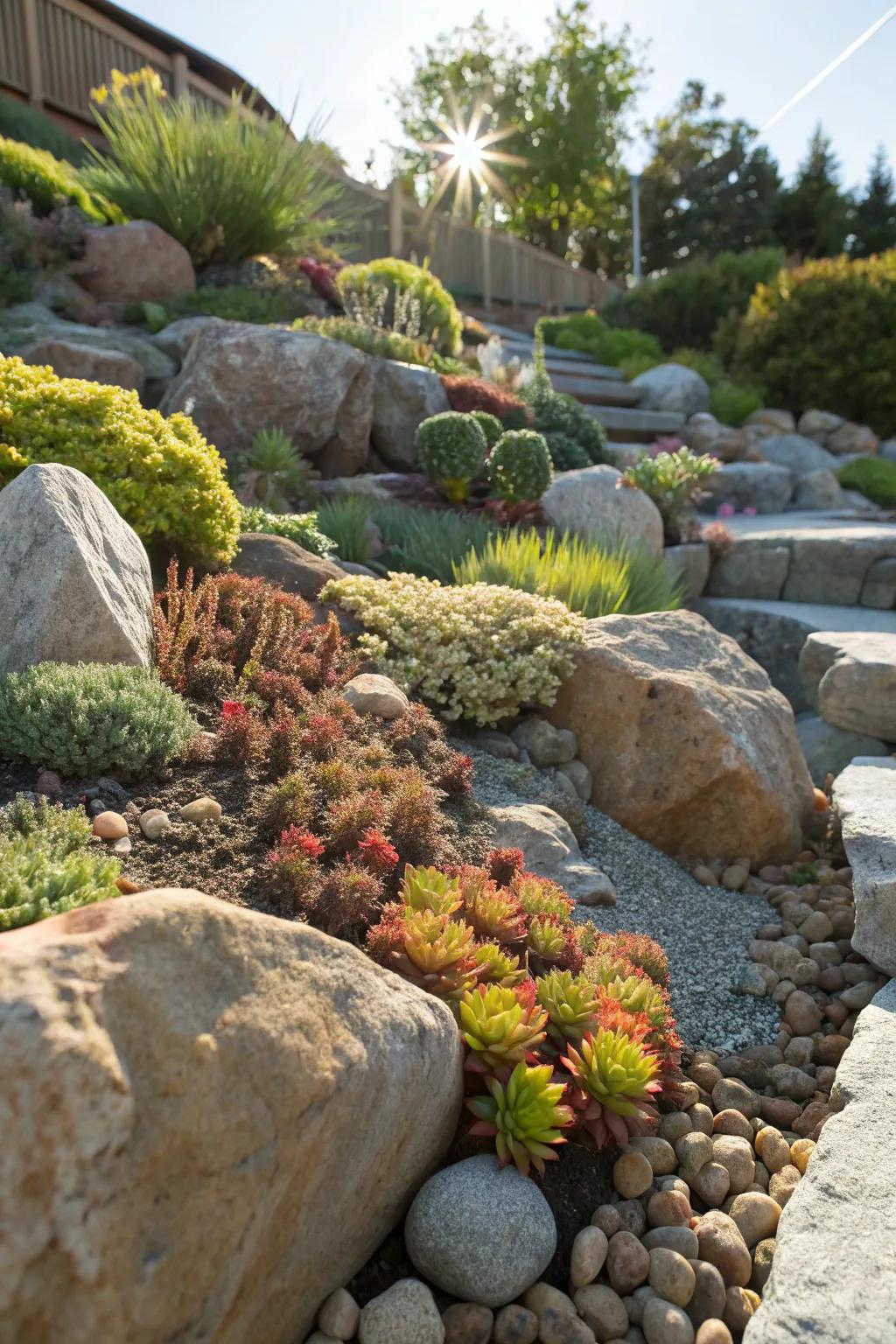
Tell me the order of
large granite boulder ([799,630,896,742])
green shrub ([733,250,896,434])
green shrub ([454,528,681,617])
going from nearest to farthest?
large granite boulder ([799,630,896,742]) < green shrub ([454,528,681,617]) < green shrub ([733,250,896,434])

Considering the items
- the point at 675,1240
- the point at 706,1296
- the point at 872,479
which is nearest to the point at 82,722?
the point at 675,1240

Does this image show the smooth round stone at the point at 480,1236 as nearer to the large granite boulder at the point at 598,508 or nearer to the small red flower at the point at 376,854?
the small red flower at the point at 376,854

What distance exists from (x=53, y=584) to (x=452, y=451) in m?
5.11

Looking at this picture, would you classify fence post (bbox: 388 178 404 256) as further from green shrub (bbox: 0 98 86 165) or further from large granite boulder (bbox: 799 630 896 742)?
large granite boulder (bbox: 799 630 896 742)

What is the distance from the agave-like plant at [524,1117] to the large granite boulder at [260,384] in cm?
665

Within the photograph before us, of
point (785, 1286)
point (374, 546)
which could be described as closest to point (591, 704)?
point (374, 546)

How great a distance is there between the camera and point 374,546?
7344 mm

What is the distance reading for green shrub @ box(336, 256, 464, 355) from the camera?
38.2ft

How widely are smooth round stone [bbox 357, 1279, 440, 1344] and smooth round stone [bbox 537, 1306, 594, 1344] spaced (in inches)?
10.1

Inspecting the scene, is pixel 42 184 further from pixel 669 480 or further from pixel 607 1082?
pixel 607 1082

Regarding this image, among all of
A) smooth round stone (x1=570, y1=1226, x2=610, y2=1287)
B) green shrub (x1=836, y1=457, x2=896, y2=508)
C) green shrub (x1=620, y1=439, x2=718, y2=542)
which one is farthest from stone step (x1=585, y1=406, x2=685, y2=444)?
smooth round stone (x1=570, y1=1226, x2=610, y2=1287)

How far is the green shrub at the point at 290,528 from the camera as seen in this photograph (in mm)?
6516

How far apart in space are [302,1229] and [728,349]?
17.8 metres

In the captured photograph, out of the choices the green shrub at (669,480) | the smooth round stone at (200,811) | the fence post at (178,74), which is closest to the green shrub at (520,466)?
the green shrub at (669,480)
